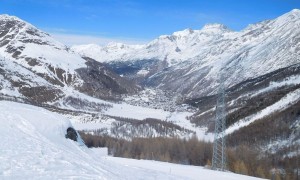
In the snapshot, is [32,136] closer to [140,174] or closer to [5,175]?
[140,174]

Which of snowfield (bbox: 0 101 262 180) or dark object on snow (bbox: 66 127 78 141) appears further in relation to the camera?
dark object on snow (bbox: 66 127 78 141)

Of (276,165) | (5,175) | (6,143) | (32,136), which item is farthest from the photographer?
(276,165)

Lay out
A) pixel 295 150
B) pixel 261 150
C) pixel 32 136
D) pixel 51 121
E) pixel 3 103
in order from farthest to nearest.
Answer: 1. pixel 261 150
2. pixel 295 150
3. pixel 3 103
4. pixel 51 121
5. pixel 32 136

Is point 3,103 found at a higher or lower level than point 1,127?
higher

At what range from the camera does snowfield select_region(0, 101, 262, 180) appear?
2673cm

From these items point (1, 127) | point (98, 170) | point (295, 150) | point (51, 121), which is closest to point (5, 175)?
point (98, 170)

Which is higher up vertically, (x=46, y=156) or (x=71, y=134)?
(x=71, y=134)

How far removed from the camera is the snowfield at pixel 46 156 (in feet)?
87.7

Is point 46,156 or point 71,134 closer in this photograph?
point 46,156

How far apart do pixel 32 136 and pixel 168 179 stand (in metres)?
12.7

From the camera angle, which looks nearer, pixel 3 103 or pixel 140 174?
pixel 140 174

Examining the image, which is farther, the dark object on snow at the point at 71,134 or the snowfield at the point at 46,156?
the dark object on snow at the point at 71,134

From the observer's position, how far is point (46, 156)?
30719mm

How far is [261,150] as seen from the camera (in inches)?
7485
